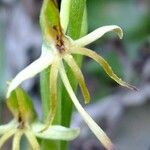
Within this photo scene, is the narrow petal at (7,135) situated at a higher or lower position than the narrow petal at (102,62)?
lower

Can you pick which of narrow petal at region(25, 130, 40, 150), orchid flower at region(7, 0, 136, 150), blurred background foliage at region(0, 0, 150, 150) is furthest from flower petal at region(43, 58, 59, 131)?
blurred background foliage at region(0, 0, 150, 150)

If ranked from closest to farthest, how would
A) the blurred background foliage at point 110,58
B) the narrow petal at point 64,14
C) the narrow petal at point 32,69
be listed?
the narrow petal at point 32,69 < the narrow petal at point 64,14 < the blurred background foliage at point 110,58

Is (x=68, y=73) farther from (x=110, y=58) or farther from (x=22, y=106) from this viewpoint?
(x=110, y=58)

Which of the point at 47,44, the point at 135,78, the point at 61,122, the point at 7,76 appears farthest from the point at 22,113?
the point at 135,78

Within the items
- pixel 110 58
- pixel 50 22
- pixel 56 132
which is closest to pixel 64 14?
pixel 50 22

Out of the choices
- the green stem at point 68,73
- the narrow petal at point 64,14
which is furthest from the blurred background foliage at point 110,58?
the narrow petal at point 64,14

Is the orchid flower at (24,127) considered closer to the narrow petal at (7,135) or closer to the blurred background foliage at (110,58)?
the narrow petal at (7,135)

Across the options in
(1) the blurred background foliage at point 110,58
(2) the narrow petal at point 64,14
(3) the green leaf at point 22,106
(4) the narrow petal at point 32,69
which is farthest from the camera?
(1) the blurred background foliage at point 110,58
